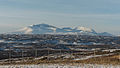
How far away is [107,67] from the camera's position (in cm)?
2284

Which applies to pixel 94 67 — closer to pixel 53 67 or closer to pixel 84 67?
pixel 84 67

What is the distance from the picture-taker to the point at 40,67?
23.5m

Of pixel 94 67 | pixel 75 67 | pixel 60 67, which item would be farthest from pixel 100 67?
pixel 60 67

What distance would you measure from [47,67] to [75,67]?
104 inches

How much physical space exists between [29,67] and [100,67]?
657 cm

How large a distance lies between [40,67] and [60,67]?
6.27ft

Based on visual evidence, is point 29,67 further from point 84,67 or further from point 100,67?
point 100,67

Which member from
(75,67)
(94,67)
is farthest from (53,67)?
(94,67)

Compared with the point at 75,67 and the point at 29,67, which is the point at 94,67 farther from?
the point at 29,67

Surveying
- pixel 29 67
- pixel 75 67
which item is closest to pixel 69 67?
pixel 75 67

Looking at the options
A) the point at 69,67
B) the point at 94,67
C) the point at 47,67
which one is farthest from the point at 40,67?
the point at 94,67

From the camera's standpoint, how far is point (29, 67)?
2325 centimetres

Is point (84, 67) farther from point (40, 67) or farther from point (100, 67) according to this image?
A: point (40, 67)

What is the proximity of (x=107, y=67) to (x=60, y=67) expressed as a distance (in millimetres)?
4323
